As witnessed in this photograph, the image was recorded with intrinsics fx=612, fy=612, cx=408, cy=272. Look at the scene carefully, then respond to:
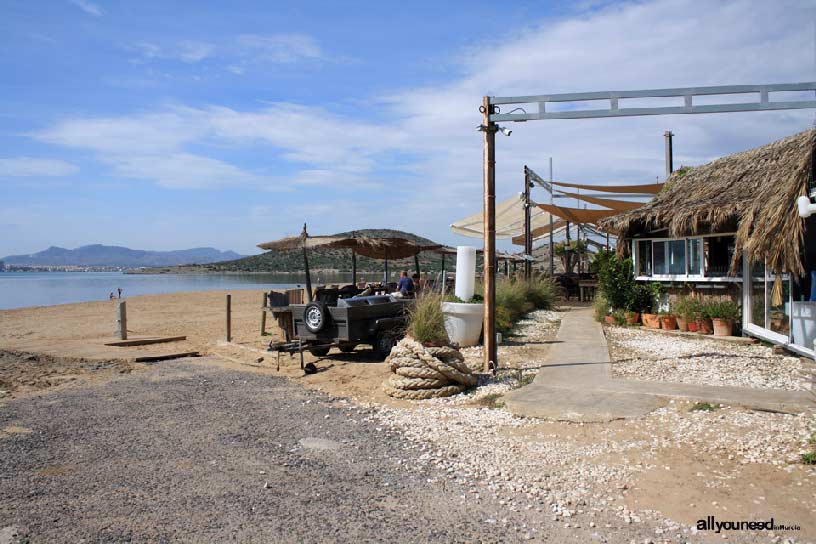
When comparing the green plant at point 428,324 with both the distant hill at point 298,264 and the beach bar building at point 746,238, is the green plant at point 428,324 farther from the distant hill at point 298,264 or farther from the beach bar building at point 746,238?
the distant hill at point 298,264

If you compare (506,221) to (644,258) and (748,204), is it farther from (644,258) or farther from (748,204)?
(748,204)

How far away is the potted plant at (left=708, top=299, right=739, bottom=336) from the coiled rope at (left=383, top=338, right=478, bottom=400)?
20.1ft

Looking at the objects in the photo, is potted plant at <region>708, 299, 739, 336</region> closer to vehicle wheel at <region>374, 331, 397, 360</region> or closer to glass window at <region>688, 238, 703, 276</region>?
glass window at <region>688, 238, 703, 276</region>

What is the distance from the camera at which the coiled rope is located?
7516mm

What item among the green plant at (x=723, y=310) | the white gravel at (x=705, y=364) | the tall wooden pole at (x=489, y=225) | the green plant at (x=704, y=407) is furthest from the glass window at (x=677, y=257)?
the green plant at (x=704, y=407)

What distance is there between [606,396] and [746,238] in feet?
10.6

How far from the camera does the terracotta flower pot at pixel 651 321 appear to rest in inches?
516

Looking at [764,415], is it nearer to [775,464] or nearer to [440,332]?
[775,464]

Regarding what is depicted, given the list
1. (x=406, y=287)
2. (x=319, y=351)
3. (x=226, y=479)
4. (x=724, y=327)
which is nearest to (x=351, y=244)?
(x=406, y=287)

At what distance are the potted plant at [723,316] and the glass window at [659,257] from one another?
2225 mm

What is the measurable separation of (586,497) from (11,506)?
13.0 ft

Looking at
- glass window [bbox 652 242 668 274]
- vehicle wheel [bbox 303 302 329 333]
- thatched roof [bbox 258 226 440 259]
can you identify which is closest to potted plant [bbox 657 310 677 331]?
glass window [bbox 652 242 668 274]

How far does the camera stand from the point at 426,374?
7.52 meters

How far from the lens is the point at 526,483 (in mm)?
4586
